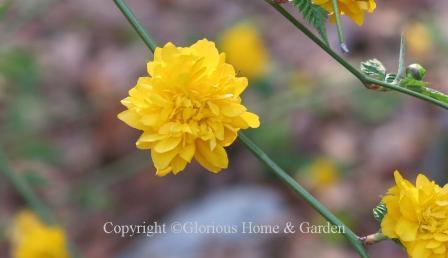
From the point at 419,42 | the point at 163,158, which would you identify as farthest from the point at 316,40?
the point at 419,42

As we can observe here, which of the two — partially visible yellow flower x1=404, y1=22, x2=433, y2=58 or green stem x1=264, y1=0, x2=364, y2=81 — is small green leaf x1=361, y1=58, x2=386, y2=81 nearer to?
green stem x1=264, y1=0, x2=364, y2=81

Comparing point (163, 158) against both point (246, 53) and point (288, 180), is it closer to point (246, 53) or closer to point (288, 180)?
point (288, 180)

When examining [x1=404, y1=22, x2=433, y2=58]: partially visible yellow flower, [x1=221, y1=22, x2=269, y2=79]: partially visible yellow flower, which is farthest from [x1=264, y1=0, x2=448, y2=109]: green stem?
[x1=221, y1=22, x2=269, y2=79]: partially visible yellow flower

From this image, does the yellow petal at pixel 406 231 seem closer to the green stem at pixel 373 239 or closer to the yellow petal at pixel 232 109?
the green stem at pixel 373 239

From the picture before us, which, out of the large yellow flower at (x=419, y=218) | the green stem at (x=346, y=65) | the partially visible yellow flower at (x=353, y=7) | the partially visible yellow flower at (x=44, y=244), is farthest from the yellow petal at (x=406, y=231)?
the partially visible yellow flower at (x=44, y=244)

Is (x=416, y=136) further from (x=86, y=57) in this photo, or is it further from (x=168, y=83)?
(x=168, y=83)

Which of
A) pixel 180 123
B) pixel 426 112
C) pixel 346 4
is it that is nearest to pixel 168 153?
pixel 180 123
